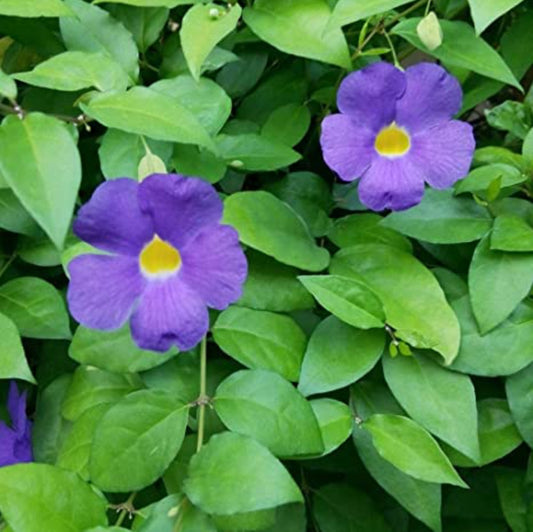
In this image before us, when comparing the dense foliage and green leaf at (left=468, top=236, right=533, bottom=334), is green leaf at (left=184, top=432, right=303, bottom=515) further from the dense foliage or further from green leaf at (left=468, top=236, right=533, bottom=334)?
green leaf at (left=468, top=236, right=533, bottom=334)

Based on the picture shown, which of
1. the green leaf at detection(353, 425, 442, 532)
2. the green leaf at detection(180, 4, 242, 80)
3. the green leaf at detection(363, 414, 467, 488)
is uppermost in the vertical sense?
the green leaf at detection(180, 4, 242, 80)

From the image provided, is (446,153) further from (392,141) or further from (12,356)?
(12,356)

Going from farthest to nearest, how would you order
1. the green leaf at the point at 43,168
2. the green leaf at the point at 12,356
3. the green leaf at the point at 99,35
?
1. the green leaf at the point at 99,35
2. the green leaf at the point at 12,356
3. the green leaf at the point at 43,168

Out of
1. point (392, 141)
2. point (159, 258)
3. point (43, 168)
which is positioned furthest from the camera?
point (392, 141)

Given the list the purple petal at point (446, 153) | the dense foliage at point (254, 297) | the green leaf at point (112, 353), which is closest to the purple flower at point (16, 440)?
the dense foliage at point (254, 297)

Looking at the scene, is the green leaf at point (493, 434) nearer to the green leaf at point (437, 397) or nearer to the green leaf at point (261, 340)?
the green leaf at point (437, 397)

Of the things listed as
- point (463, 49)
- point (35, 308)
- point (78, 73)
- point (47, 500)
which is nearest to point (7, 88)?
point (78, 73)

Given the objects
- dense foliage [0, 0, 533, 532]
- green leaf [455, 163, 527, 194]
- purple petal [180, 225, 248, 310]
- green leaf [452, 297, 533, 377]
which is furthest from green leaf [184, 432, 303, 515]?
green leaf [455, 163, 527, 194]

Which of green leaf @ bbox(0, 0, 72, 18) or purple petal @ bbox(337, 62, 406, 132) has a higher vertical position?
green leaf @ bbox(0, 0, 72, 18)
